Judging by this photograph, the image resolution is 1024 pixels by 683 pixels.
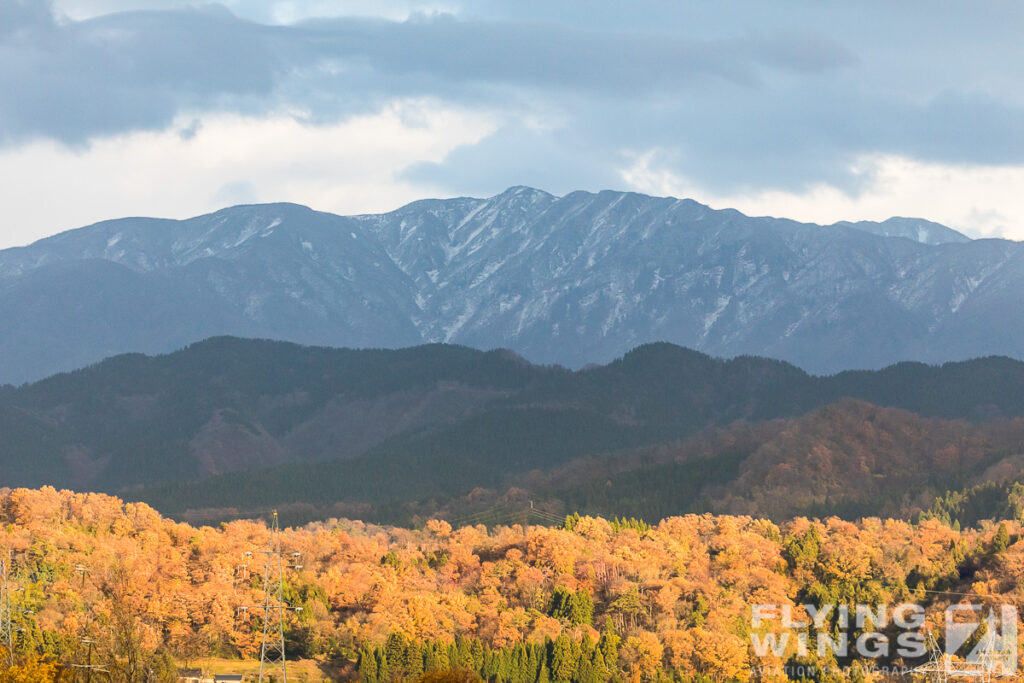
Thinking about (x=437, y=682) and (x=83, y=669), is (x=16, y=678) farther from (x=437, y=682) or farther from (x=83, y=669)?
(x=437, y=682)

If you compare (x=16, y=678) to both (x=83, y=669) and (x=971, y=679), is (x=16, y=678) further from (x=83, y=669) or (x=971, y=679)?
(x=971, y=679)

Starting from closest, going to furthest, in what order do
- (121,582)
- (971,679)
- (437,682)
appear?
(121,582)
(437,682)
(971,679)

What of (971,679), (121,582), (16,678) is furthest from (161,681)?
(971,679)

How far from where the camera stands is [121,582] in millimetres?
151625

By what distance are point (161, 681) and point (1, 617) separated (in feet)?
107

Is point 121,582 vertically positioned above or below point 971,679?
above

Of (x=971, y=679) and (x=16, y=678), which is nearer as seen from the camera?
(x=16, y=678)

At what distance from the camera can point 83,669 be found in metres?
161

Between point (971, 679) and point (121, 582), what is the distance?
97769 mm

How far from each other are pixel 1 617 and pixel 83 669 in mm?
41006

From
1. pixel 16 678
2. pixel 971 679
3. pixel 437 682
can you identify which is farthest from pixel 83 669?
pixel 971 679

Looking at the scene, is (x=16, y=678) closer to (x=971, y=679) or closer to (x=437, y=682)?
(x=437, y=682)

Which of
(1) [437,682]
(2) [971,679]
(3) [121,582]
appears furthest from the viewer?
(2) [971,679]

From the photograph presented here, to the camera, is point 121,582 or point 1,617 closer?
point 121,582
